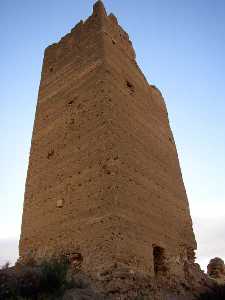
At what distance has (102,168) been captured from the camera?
25.8ft

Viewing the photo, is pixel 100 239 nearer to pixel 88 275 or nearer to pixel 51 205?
pixel 88 275

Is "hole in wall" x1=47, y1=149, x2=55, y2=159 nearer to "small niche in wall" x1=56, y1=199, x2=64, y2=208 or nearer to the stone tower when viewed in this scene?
the stone tower

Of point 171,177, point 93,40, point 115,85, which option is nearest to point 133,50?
point 93,40

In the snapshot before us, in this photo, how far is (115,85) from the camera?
375 inches

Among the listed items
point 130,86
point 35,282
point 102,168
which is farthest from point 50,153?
point 35,282

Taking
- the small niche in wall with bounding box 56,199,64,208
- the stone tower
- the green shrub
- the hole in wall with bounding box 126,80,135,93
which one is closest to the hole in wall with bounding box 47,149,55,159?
the stone tower

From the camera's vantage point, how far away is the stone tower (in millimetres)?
7355

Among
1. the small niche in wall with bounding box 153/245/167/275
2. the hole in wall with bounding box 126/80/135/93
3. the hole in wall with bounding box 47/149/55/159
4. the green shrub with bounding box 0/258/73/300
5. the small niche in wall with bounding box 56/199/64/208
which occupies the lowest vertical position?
the green shrub with bounding box 0/258/73/300

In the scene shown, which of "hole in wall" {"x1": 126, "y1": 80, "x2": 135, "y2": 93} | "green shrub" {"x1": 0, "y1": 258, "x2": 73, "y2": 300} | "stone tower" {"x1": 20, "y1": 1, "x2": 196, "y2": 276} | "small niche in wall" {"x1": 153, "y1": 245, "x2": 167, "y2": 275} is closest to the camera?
"green shrub" {"x1": 0, "y1": 258, "x2": 73, "y2": 300}

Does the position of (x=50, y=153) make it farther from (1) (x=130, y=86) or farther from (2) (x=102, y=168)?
(1) (x=130, y=86)

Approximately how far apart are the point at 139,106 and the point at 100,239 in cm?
476

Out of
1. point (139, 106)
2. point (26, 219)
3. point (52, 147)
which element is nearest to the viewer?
point (26, 219)

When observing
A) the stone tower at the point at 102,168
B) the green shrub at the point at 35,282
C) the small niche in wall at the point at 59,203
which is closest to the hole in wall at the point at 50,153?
the stone tower at the point at 102,168

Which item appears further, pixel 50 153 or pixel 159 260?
pixel 50 153
